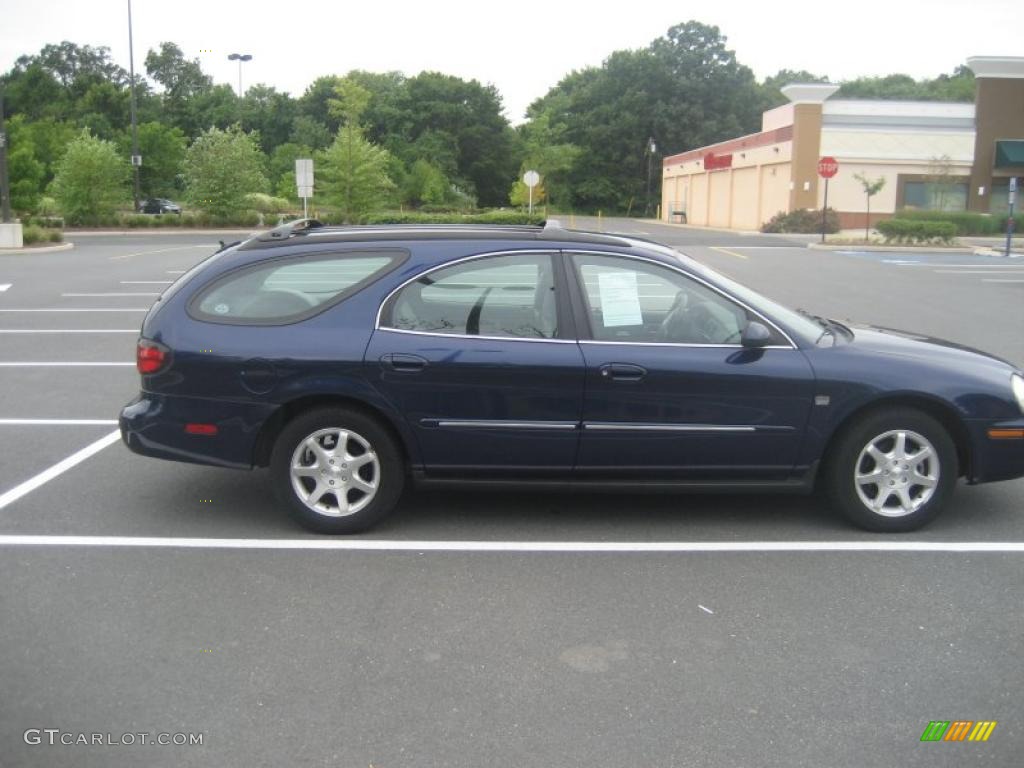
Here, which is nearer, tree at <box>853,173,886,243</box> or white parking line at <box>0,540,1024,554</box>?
white parking line at <box>0,540,1024,554</box>

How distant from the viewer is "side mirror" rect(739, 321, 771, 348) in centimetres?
548

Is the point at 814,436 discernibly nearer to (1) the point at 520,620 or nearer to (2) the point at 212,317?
(1) the point at 520,620

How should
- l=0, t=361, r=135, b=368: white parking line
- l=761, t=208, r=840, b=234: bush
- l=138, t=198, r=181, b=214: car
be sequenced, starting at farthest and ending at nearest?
l=138, t=198, r=181, b=214: car
l=761, t=208, r=840, b=234: bush
l=0, t=361, r=135, b=368: white parking line

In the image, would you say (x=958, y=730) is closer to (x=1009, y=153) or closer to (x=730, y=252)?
(x=730, y=252)

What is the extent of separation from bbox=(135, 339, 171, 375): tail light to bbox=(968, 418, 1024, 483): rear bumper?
430 centimetres

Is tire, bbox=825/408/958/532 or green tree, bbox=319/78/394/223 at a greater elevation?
green tree, bbox=319/78/394/223

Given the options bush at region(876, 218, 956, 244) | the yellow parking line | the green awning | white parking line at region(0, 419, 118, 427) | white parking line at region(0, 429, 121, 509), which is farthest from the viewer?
the green awning

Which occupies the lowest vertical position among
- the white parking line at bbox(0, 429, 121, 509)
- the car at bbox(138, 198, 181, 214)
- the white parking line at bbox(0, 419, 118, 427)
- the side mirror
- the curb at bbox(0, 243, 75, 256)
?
the white parking line at bbox(0, 429, 121, 509)

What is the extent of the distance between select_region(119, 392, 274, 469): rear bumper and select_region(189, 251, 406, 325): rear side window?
0.47 m

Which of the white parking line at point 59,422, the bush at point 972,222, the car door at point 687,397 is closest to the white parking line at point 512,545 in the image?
the car door at point 687,397

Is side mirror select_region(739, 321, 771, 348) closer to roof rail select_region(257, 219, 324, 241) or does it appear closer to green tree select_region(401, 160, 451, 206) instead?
roof rail select_region(257, 219, 324, 241)

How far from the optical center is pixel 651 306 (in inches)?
225

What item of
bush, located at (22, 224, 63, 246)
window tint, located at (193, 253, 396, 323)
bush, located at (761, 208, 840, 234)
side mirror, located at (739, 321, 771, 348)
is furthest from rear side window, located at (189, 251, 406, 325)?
bush, located at (761, 208, 840, 234)

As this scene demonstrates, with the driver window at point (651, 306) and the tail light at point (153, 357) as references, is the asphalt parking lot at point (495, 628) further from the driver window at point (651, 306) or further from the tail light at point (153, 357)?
the driver window at point (651, 306)
